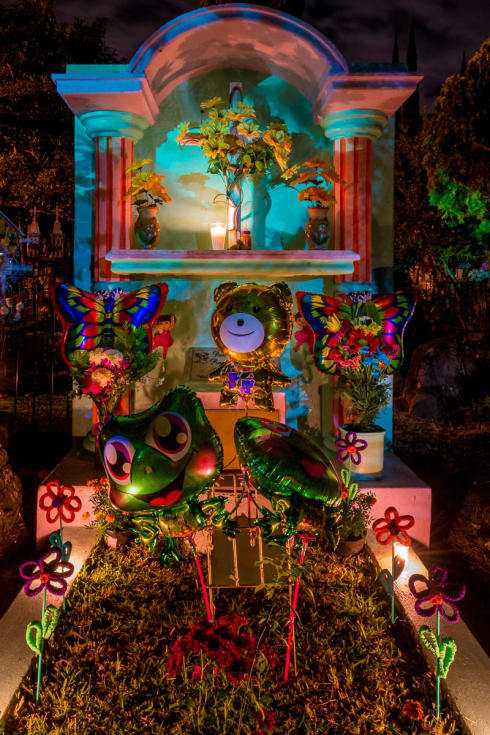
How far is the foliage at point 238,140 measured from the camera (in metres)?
5.48

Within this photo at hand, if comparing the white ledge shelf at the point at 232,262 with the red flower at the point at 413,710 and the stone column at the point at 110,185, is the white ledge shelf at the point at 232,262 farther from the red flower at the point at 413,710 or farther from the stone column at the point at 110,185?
the red flower at the point at 413,710

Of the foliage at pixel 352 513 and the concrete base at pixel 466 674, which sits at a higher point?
the foliage at pixel 352 513

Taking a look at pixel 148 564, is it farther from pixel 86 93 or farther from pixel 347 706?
pixel 86 93

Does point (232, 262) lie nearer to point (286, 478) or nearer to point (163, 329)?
point (163, 329)

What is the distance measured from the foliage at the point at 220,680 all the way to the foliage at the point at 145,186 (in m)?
3.49

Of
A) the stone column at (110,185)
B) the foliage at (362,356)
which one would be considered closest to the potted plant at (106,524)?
the foliage at (362,356)

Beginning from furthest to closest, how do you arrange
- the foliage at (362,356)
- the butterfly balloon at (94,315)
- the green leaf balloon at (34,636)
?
the butterfly balloon at (94,315) → the foliage at (362,356) → the green leaf balloon at (34,636)

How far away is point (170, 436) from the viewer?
2.66 m

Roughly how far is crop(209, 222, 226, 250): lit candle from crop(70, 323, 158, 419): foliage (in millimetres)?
1411

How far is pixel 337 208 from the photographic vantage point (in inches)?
232

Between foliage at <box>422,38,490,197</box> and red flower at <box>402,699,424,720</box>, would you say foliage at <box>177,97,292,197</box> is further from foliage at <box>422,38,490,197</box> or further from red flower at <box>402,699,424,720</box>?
red flower at <box>402,699,424,720</box>

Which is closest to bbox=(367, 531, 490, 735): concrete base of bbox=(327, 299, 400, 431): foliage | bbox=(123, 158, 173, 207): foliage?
bbox=(327, 299, 400, 431): foliage

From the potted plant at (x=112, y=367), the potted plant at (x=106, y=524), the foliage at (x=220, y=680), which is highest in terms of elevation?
the potted plant at (x=112, y=367)

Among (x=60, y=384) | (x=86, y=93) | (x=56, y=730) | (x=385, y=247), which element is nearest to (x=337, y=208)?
(x=385, y=247)
